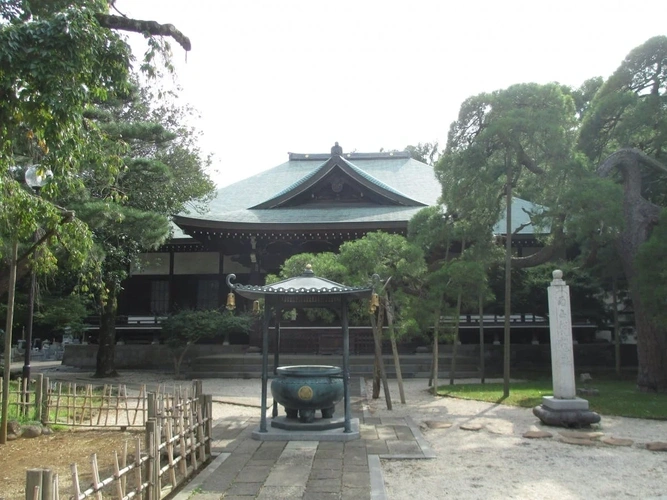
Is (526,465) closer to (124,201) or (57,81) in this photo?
(57,81)

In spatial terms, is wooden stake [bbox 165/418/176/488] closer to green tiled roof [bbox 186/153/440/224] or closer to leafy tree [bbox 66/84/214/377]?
leafy tree [bbox 66/84/214/377]

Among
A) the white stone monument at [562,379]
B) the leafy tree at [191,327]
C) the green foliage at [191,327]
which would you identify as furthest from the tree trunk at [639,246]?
the green foliage at [191,327]

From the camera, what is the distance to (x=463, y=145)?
1294 centimetres

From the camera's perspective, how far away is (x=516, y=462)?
21.7 feet

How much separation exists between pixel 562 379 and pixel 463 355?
865 cm

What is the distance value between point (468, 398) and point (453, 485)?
21.3ft

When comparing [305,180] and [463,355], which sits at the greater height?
[305,180]

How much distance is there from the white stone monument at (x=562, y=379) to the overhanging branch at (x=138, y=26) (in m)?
7.02

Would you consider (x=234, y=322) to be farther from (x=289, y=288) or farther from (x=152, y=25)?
(x=152, y=25)

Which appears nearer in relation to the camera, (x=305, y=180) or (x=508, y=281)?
(x=508, y=281)

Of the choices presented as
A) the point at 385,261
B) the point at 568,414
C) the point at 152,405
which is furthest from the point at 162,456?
the point at 385,261

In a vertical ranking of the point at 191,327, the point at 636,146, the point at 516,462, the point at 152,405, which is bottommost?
the point at 516,462

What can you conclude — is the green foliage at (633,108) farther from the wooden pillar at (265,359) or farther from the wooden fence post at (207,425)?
the wooden fence post at (207,425)

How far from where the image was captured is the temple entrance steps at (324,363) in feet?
52.7
